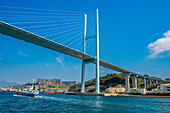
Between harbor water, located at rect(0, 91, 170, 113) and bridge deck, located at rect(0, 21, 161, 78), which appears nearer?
harbor water, located at rect(0, 91, 170, 113)

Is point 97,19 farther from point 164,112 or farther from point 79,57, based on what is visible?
point 164,112

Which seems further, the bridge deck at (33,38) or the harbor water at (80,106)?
the bridge deck at (33,38)

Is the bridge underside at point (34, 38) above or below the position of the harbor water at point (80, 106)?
above

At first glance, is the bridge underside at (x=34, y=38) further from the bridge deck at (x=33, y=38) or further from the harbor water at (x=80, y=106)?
the harbor water at (x=80, y=106)

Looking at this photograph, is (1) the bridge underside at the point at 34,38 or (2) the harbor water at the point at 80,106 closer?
(2) the harbor water at the point at 80,106

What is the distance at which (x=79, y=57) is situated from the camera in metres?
45.7

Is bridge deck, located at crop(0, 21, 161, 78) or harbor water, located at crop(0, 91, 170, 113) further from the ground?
bridge deck, located at crop(0, 21, 161, 78)

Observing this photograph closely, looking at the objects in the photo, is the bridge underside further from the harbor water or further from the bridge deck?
the harbor water

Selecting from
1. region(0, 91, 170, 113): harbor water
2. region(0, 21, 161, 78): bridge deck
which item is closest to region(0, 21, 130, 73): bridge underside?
region(0, 21, 161, 78): bridge deck

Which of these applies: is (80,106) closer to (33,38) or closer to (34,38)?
(34,38)

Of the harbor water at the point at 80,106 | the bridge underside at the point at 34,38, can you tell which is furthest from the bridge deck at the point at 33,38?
the harbor water at the point at 80,106

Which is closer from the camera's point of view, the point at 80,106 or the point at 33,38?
the point at 80,106

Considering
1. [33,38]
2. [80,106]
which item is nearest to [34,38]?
[33,38]

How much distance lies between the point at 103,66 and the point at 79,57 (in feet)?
48.5
